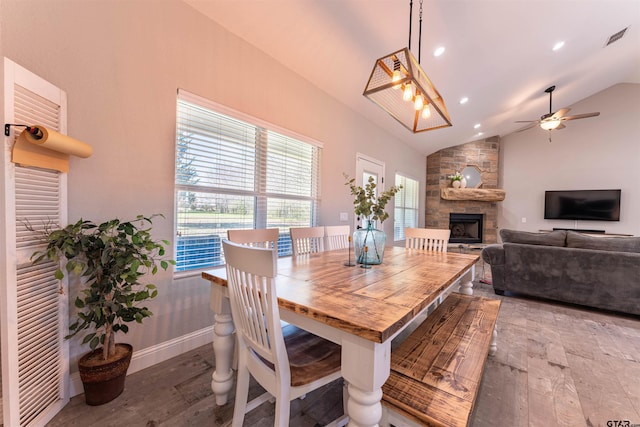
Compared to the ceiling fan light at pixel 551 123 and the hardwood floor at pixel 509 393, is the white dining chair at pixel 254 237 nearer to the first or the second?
the hardwood floor at pixel 509 393

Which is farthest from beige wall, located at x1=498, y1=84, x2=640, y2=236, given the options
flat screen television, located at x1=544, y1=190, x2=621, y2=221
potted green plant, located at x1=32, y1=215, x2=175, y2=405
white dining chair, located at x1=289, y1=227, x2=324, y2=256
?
potted green plant, located at x1=32, y1=215, x2=175, y2=405

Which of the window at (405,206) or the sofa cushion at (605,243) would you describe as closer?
the sofa cushion at (605,243)

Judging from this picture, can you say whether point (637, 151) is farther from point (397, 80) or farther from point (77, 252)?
point (77, 252)

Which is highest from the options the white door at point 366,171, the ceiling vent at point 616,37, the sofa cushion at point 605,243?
the ceiling vent at point 616,37

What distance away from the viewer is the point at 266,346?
101cm

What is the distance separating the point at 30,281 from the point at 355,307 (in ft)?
5.08

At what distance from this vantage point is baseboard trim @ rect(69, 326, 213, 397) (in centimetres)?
151

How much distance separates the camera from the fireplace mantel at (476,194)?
638 centimetres

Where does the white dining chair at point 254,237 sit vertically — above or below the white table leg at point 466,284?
above

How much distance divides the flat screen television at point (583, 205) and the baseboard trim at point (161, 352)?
7.83 meters

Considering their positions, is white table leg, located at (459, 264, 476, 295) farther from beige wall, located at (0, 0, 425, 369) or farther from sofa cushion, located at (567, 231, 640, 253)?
beige wall, located at (0, 0, 425, 369)

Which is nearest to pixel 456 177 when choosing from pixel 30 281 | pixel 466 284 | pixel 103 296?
pixel 466 284

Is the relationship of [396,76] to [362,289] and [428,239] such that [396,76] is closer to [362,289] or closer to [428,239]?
[362,289]

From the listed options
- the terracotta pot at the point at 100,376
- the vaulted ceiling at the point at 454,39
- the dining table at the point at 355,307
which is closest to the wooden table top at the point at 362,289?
the dining table at the point at 355,307
